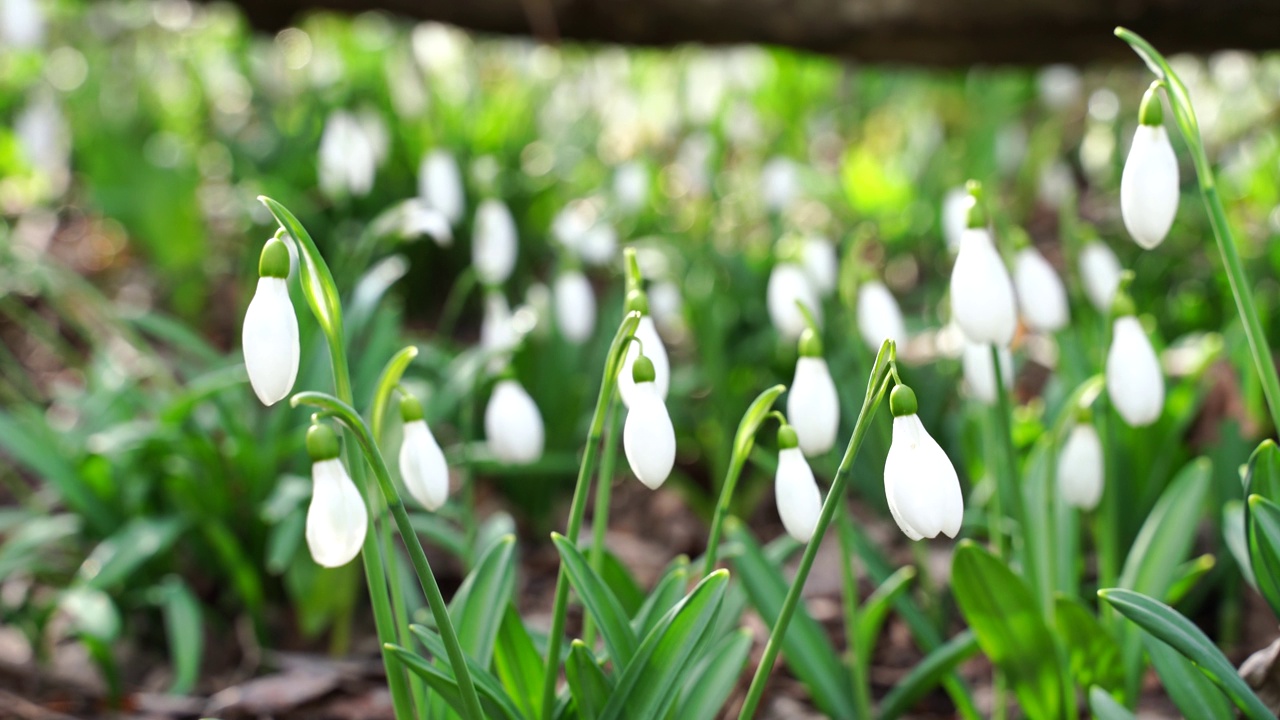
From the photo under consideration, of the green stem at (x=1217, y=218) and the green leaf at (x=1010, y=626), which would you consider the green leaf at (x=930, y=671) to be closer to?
the green leaf at (x=1010, y=626)

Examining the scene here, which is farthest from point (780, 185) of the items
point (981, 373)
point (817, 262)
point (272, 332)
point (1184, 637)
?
point (272, 332)

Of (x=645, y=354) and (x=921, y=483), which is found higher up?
(x=645, y=354)

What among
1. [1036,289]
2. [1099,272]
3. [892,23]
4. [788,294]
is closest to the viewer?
[1036,289]

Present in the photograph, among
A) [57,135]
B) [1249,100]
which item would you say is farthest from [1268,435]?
[57,135]

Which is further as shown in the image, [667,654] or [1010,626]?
[1010,626]

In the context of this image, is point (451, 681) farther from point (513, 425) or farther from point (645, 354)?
point (513, 425)
